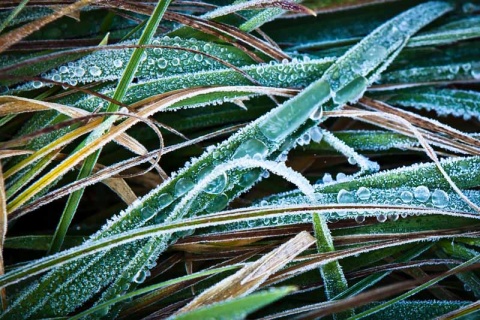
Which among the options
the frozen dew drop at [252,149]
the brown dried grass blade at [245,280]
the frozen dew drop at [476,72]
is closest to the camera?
the brown dried grass blade at [245,280]

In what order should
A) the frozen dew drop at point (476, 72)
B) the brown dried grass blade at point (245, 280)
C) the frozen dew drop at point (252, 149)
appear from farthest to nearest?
the frozen dew drop at point (476, 72)
the frozen dew drop at point (252, 149)
the brown dried grass blade at point (245, 280)

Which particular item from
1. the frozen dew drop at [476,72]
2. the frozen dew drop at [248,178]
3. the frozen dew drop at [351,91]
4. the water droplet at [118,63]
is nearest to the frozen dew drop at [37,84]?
the water droplet at [118,63]

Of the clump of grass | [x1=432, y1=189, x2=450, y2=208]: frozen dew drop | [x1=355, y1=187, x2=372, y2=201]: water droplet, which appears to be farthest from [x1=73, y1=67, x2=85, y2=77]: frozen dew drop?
[x1=432, y1=189, x2=450, y2=208]: frozen dew drop

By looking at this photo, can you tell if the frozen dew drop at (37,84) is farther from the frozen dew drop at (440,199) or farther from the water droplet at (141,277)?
the frozen dew drop at (440,199)

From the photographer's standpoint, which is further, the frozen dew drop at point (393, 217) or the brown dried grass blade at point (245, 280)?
the frozen dew drop at point (393, 217)

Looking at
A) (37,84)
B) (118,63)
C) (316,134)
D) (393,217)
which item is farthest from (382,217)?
(37,84)

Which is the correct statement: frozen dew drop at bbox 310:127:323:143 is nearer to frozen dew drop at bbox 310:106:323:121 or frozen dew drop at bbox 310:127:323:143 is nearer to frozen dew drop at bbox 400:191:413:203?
frozen dew drop at bbox 310:106:323:121

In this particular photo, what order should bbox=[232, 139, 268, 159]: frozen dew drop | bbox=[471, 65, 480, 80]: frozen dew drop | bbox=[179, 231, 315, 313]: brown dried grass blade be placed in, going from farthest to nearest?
bbox=[471, 65, 480, 80]: frozen dew drop, bbox=[232, 139, 268, 159]: frozen dew drop, bbox=[179, 231, 315, 313]: brown dried grass blade

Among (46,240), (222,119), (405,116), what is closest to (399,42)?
(405,116)
